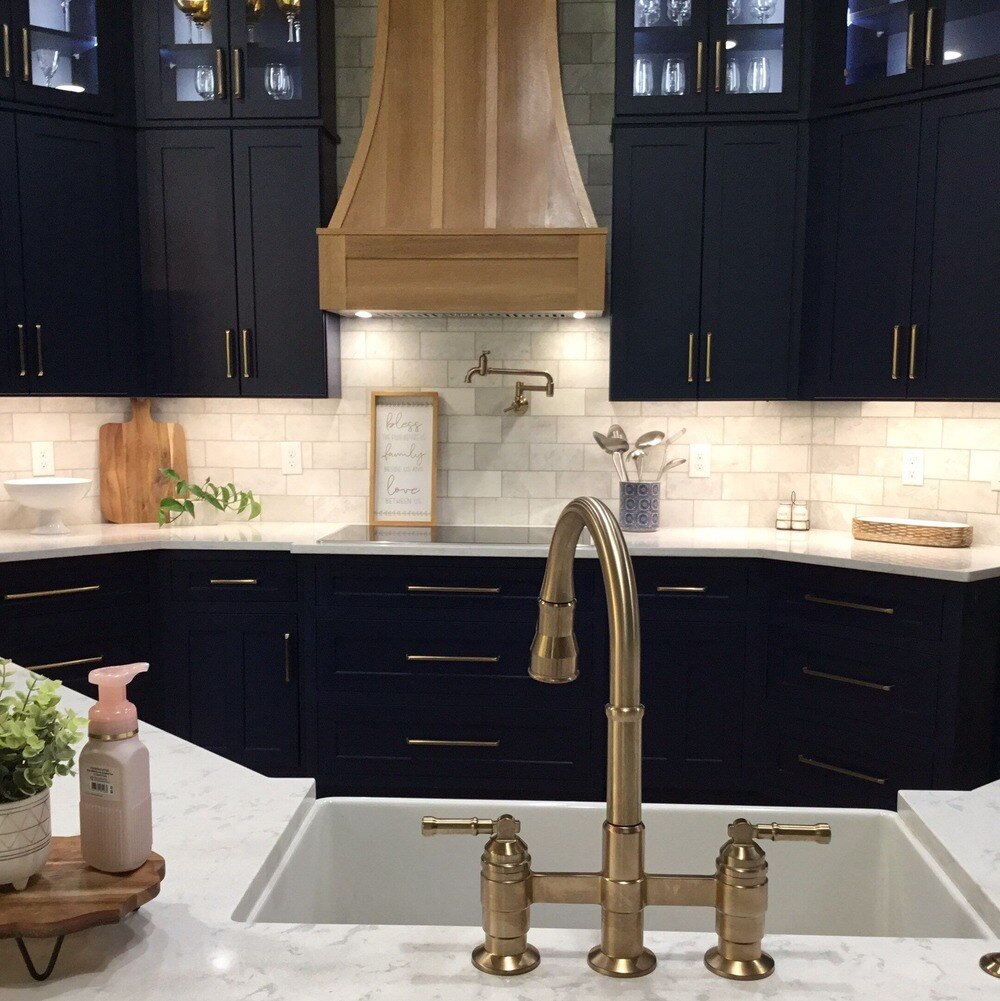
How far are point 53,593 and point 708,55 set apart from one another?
116 inches

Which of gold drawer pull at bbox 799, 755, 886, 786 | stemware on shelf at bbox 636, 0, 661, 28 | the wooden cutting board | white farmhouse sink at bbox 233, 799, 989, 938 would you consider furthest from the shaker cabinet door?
white farmhouse sink at bbox 233, 799, 989, 938

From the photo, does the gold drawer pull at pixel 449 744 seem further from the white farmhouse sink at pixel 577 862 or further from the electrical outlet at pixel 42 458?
the white farmhouse sink at pixel 577 862

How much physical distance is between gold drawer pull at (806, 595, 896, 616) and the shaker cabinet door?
2.25 meters

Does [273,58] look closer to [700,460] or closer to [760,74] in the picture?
[760,74]

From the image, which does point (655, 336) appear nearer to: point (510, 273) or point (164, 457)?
point (510, 273)

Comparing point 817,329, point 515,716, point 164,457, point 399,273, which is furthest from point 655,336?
point 164,457

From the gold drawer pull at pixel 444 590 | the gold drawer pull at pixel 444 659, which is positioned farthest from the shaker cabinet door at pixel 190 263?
the gold drawer pull at pixel 444 659

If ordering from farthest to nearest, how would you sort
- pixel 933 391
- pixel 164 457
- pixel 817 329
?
pixel 164 457 < pixel 817 329 < pixel 933 391

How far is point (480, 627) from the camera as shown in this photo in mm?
3543

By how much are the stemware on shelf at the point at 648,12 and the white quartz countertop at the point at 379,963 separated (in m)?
3.28

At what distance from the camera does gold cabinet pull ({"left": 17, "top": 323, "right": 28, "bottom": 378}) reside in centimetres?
365

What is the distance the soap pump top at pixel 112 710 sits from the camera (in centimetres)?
100

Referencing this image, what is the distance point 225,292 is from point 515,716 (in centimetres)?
191

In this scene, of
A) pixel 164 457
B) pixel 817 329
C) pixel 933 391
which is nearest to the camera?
pixel 933 391
